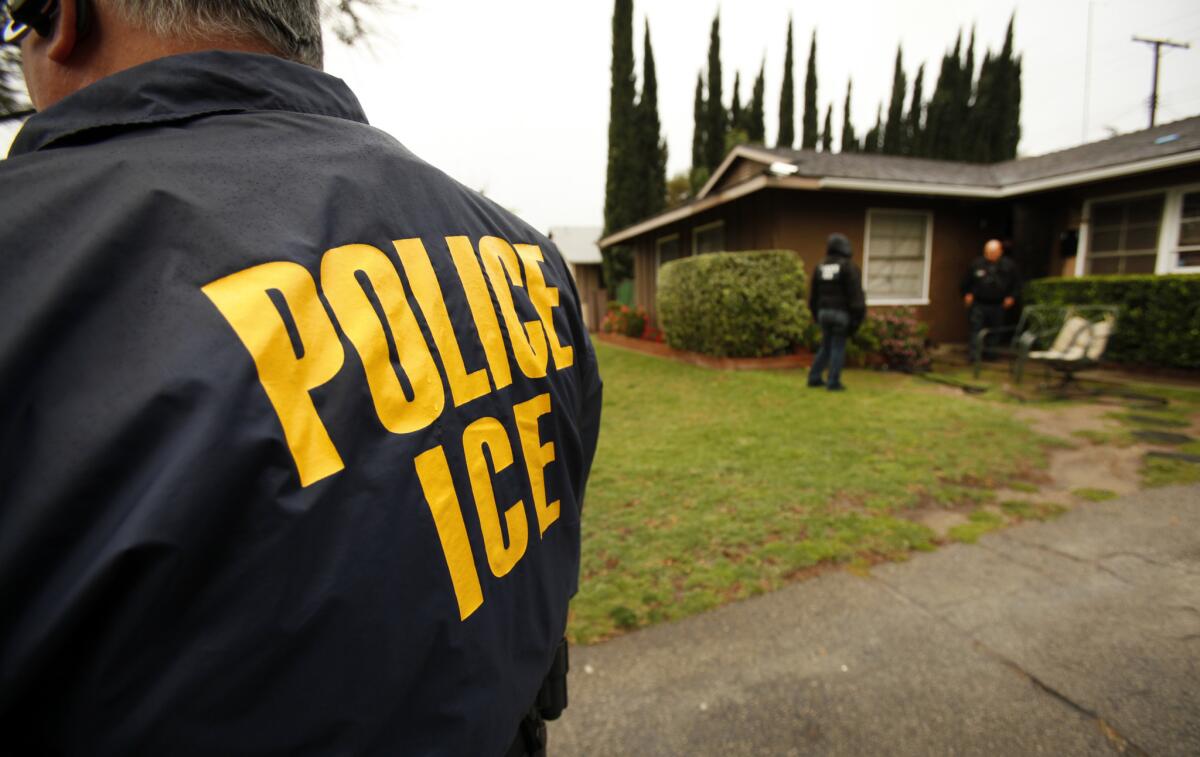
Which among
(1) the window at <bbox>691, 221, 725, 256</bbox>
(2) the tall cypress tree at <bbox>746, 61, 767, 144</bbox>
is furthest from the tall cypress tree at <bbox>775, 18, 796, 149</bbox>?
(1) the window at <bbox>691, 221, 725, 256</bbox>

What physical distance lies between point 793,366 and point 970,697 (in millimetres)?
7679

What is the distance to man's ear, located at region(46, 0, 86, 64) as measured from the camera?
72 centimetres

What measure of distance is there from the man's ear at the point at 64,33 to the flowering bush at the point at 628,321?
1404cm

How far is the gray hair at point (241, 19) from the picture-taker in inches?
29.2

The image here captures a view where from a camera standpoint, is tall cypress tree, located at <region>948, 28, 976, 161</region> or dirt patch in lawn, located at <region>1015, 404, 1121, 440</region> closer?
dirt patch in lawn, located at <region>1015, 404, 1121, 440</region>

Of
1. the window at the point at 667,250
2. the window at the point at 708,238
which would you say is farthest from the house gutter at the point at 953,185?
the window at the point at 667,250

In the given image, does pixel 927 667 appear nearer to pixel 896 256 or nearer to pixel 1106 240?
pixel 896 256

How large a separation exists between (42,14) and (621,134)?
72.4ft

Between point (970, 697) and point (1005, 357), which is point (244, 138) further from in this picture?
point (1005, 357)

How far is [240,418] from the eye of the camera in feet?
1.86

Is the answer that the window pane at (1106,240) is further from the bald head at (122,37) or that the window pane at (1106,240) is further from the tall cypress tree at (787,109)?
the tall cypress tree at (787,109)

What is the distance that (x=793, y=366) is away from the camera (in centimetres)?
930

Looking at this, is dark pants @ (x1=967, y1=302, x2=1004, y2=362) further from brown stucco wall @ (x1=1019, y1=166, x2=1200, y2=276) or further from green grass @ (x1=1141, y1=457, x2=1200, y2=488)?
green grass @ (x1=1141, y1=457, x2=1200, y2=488)

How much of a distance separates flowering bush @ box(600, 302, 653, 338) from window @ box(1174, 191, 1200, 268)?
986 centimetres
